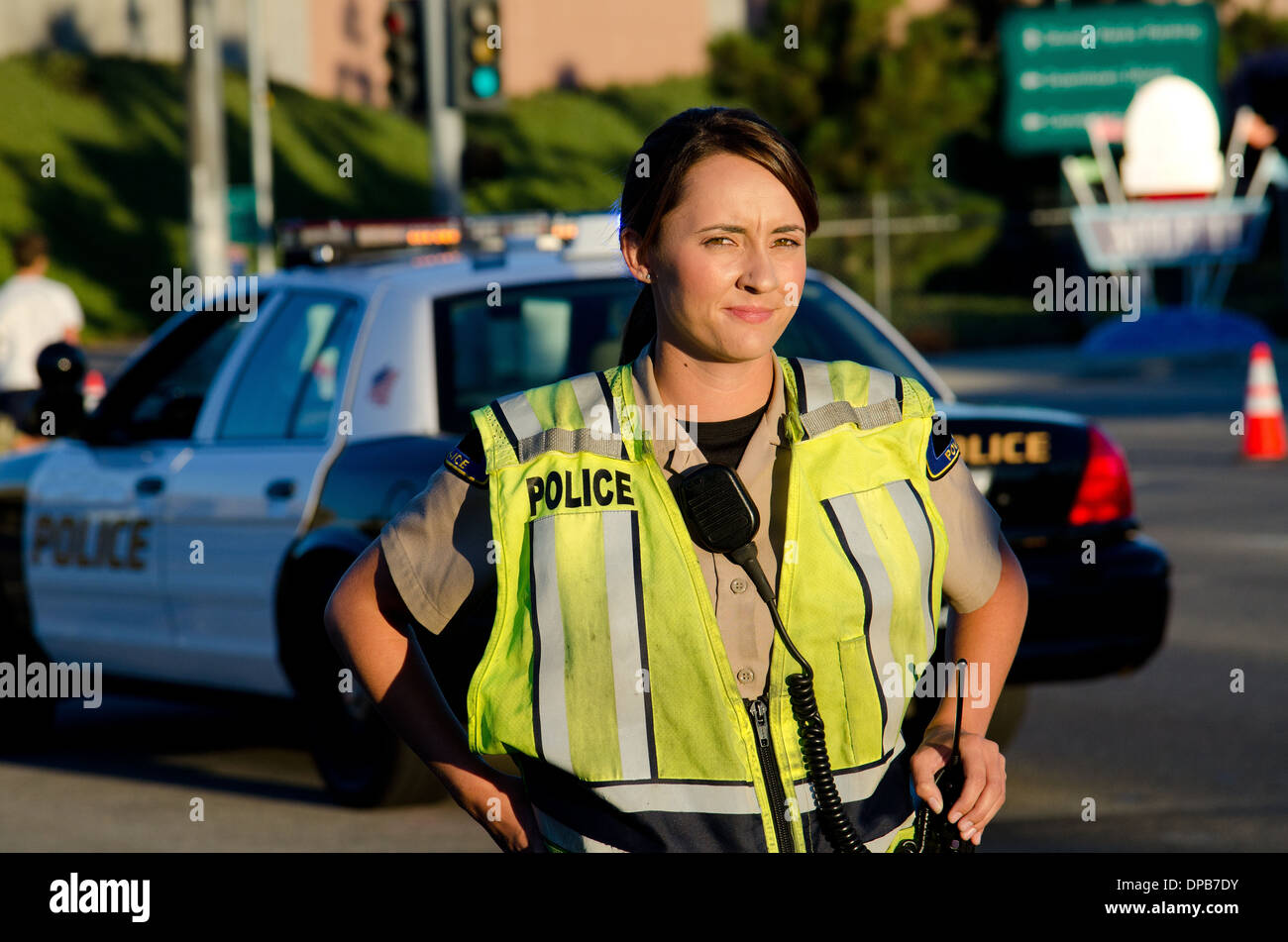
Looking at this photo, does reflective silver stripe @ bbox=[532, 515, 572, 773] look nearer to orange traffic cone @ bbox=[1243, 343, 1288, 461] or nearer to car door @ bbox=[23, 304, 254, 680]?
car door @ bbox=[23, 304, 254, 680]

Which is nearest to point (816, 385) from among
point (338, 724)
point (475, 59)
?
point (338, 724)

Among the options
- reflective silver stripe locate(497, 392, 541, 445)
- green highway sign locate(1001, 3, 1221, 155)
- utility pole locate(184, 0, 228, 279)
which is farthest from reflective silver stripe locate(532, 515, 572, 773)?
green highway sign locate(1001, 3, 1221, 155)

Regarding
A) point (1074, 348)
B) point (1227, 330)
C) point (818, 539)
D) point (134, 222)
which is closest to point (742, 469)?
point (818, 539)

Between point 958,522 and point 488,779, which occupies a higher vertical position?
point 958,522

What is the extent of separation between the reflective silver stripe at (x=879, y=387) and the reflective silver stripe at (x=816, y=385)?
44mm

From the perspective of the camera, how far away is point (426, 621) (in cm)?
244

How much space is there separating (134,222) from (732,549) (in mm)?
41325

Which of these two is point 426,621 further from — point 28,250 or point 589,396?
point 28,250

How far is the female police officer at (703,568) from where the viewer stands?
223cm

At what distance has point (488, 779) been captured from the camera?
2406 mm

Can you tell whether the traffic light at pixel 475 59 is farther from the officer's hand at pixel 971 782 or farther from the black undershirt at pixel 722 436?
the officer's hand at pixel 971 782

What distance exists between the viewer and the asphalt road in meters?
6.00

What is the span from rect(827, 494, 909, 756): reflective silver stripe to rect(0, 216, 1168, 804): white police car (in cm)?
316

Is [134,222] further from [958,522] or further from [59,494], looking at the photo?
[958,522]
